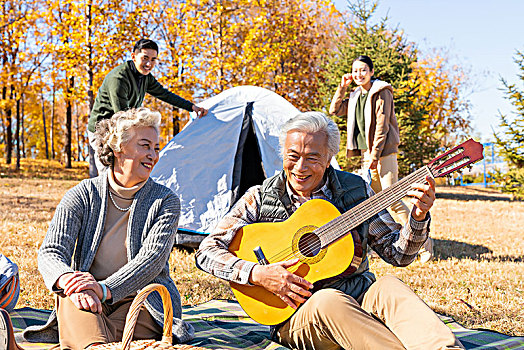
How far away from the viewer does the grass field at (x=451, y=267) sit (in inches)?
140

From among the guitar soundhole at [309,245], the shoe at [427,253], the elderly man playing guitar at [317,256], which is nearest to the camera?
the elderly man playing guitar at [317,256]

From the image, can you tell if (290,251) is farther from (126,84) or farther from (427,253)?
(427,253)

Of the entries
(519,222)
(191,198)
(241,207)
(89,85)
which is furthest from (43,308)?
(89,85)

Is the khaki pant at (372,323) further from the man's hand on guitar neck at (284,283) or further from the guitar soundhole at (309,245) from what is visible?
the guitar soundhole at (309,245)

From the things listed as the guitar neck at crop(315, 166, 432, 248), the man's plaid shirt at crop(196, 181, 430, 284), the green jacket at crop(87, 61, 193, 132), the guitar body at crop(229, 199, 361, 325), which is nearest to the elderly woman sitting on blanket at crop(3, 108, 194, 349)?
the man's plaid shirt at crop(196, 181, 430, 284)

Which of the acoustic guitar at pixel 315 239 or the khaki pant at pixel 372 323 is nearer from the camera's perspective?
the khaki pant at pixel 372 323

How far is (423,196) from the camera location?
79.7 inches

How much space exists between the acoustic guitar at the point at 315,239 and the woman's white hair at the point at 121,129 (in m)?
0.69

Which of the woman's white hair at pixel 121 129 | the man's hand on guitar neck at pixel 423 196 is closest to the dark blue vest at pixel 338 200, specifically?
the man's hand on guitar neck at pixel 423 196

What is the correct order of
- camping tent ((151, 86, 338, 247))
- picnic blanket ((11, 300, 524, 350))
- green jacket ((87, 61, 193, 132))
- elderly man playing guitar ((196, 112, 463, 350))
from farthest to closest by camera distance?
camping tent ((151, 86, 338, 247)) → green jacket ((87, 61, 193, 132)) → picnic blanket ((11, 300, 524, 350)) → elderly man playing guitar ((196, 112, 463, 350))

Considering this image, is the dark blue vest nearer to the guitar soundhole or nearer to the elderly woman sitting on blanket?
the guitar soundhole

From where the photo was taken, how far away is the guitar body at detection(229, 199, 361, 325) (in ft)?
7.09

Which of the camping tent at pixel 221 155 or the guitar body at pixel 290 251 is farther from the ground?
the camping tent at pixel 221 155

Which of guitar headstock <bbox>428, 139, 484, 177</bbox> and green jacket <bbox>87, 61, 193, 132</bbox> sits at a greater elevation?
green jacket <bbox>87, 61, 193, 132</bbox>
